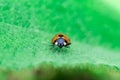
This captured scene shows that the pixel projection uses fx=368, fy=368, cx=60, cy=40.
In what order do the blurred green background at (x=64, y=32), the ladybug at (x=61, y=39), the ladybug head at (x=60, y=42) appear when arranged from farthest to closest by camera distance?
the ladybug head at (x=60, y=42) → the ladybug at (x=61, y=39) → the blurred green background at (x=64, y=32)

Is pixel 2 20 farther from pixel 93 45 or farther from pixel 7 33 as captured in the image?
pixel 93 45

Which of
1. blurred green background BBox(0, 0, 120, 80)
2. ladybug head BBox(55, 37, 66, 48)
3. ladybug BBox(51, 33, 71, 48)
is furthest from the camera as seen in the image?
ladybug head BBox(55, 37, 66, 48)

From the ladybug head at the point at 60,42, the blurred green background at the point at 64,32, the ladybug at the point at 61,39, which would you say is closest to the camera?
the blurred green background at the point at 64,32

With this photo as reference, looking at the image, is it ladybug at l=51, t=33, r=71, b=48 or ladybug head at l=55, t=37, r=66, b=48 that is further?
ladybug head at l=55, t=37, r=66, b=48

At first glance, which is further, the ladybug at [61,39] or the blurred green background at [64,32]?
the ladybug at [61,39]

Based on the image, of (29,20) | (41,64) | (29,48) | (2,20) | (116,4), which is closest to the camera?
(41,64)

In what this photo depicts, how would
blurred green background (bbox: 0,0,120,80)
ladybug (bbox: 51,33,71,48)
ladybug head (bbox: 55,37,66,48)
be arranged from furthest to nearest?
1. ladybug head (bbox: 55,37,66,48)
2. ladybug (bbox: 51,33,71,48)
3. blurred green background (bbox: 0,0,120,80)

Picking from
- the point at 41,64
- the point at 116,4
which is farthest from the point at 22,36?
the point at 116,4

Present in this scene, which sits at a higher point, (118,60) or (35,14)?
(35,14)
